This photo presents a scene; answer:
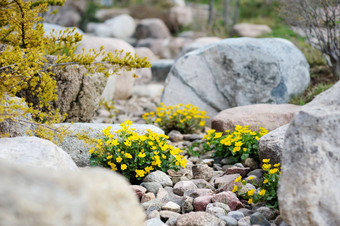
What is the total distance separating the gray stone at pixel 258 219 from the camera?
301 cm

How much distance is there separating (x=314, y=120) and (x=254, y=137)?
1.91 m

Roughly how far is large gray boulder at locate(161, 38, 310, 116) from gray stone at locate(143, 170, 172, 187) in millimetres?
2636

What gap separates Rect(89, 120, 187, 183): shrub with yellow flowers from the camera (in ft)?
13.1

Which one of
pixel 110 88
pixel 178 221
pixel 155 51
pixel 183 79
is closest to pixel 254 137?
pixel 178 221

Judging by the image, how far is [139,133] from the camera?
14.7 feet

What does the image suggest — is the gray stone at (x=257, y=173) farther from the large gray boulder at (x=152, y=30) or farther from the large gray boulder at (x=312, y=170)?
the large gray boulder at (x=152, y=30)

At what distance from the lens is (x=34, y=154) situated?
286 cm

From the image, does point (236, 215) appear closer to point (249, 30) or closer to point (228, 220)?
point (228, 220)

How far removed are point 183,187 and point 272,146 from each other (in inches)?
38.2

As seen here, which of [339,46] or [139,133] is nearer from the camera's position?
[139,133]

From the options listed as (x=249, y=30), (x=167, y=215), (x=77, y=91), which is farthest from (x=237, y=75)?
(x=249, y=30)

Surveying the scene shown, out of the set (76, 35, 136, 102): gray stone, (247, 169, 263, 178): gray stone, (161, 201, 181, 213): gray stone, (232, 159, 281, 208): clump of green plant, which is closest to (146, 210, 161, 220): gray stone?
(161, 201, 181, 213): gray stone

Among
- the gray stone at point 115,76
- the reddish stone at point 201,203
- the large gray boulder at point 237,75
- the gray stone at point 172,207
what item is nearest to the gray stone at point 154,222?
the gray stone at point 172,207

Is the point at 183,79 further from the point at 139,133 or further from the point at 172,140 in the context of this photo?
the point at 139,133
